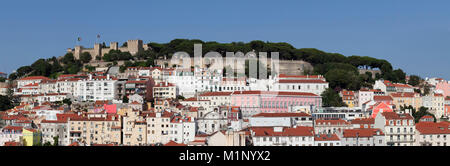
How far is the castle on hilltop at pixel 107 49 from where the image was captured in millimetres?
77500

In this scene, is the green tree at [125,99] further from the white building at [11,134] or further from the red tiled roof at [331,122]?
the red tiled roof at [331,122]

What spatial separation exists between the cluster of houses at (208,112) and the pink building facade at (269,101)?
8 cm

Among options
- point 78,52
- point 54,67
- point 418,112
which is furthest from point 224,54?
point 418,112

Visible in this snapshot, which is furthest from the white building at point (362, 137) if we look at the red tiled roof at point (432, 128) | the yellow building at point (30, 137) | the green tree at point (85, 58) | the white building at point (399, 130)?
the green tree at point (85, 58)

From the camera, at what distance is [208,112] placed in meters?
48.2

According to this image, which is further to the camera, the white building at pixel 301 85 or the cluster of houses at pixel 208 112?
the white building at pixel 301 85

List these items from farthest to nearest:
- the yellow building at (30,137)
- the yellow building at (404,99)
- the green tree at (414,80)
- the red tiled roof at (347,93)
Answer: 1. the green tree at (414,80)
2. the red tiled roof at (347,93)
3. the yellow building at (404,99)
4. the yellow building at (30,137)

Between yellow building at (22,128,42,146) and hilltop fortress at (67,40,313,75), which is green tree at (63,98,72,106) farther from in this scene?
hilltop fortress at (67,40,313,75)

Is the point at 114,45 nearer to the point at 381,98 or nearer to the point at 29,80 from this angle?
the point at 29,80

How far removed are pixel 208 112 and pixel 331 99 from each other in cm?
1277
